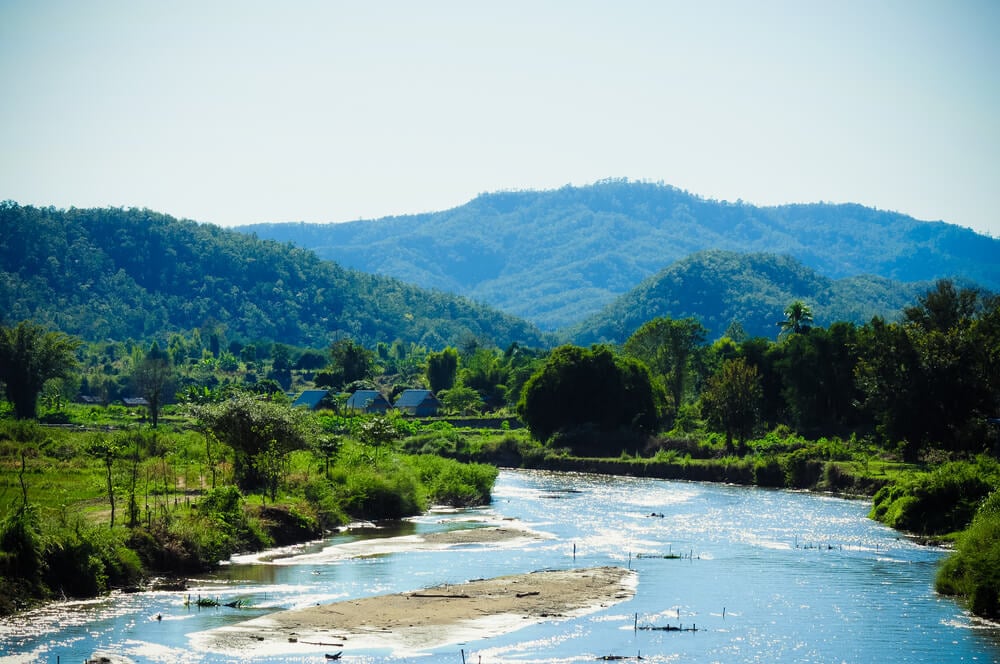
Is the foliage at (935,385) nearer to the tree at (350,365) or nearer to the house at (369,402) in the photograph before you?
the house at (369,402)

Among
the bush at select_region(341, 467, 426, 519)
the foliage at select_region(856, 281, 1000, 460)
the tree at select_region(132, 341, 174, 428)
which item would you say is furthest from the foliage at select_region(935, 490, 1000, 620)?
the tree at select_region(132, 341, 174, 428)

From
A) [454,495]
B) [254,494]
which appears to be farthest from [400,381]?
[254,494]

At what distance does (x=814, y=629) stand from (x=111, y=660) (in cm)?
1931

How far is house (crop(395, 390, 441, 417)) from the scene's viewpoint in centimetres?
14862

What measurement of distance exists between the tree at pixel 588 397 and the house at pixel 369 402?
48278 millimetres

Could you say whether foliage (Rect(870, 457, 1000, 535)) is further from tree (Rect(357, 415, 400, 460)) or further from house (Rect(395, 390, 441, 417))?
house (Rect(395, 390, 441, 417))

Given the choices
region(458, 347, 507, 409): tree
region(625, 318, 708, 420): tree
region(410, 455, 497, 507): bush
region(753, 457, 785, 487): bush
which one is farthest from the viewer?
region(458, 347, 507, 409): tree

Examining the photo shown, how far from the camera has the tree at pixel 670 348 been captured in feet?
390

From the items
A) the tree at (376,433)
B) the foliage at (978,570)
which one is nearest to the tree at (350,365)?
the tree at (376,433)

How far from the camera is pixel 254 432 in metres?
52.8

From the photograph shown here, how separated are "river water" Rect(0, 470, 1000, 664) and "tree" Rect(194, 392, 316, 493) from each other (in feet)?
17.3

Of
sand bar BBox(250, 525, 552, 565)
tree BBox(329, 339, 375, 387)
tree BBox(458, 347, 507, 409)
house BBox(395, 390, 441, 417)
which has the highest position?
tree BBox(329, 339, 375, 387)

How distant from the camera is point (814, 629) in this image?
33.0 metres

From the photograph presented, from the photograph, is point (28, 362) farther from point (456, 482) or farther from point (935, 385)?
point (935, 385)
